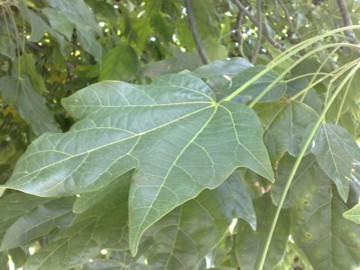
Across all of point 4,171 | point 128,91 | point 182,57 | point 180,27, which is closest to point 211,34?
point 180,27

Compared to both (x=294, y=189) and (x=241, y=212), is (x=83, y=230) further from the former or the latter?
(x=294, y=189)

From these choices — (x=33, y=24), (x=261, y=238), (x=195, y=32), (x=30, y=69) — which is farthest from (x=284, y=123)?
(x=30, y=69)

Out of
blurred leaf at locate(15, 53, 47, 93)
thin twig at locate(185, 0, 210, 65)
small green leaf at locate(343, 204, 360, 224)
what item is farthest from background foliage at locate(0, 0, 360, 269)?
blurred leaf at locate(15, 53, 47, 93)

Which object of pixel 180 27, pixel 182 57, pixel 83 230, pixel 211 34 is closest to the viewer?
pixel 83 230

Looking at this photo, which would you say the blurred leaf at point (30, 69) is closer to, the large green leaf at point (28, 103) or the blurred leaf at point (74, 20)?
the large green leaf at point (28, 103)

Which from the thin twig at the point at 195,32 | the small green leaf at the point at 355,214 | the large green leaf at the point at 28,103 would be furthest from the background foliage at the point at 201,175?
the large green leaf at the point at 28,103

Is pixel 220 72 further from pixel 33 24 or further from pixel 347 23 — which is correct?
pixel 33 24
